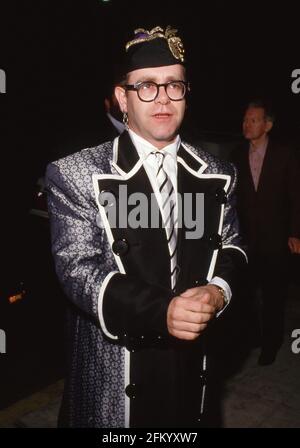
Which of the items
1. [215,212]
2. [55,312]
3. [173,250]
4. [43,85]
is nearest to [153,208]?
[173,250]

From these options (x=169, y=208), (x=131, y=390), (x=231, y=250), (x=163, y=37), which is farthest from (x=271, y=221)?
(x=131, y=390)

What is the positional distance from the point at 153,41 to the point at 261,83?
8.35 metres

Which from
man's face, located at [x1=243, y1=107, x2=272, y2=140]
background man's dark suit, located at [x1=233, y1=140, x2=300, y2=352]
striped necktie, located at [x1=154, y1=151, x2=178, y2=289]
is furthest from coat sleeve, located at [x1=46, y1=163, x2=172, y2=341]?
man's face, located at [x1=243, y1=107, x2=272, y2=140]

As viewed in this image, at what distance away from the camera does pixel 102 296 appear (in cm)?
173

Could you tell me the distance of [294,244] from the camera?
14.5 ft

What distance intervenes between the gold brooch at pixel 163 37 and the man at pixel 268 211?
247cm

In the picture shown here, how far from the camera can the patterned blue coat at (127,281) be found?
1755 mm

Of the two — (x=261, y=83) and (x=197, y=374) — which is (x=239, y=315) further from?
(x=261, y=83)

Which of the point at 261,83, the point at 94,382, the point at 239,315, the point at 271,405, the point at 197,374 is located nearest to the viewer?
the point at 94,382

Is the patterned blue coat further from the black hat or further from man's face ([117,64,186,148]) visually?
the black hat

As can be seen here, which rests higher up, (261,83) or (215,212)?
(261,83)

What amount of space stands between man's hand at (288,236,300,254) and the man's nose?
2.88 meters

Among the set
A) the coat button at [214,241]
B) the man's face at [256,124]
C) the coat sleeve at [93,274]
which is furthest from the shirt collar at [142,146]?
the man's face at [256,124]

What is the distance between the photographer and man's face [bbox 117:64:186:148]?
194 cm
